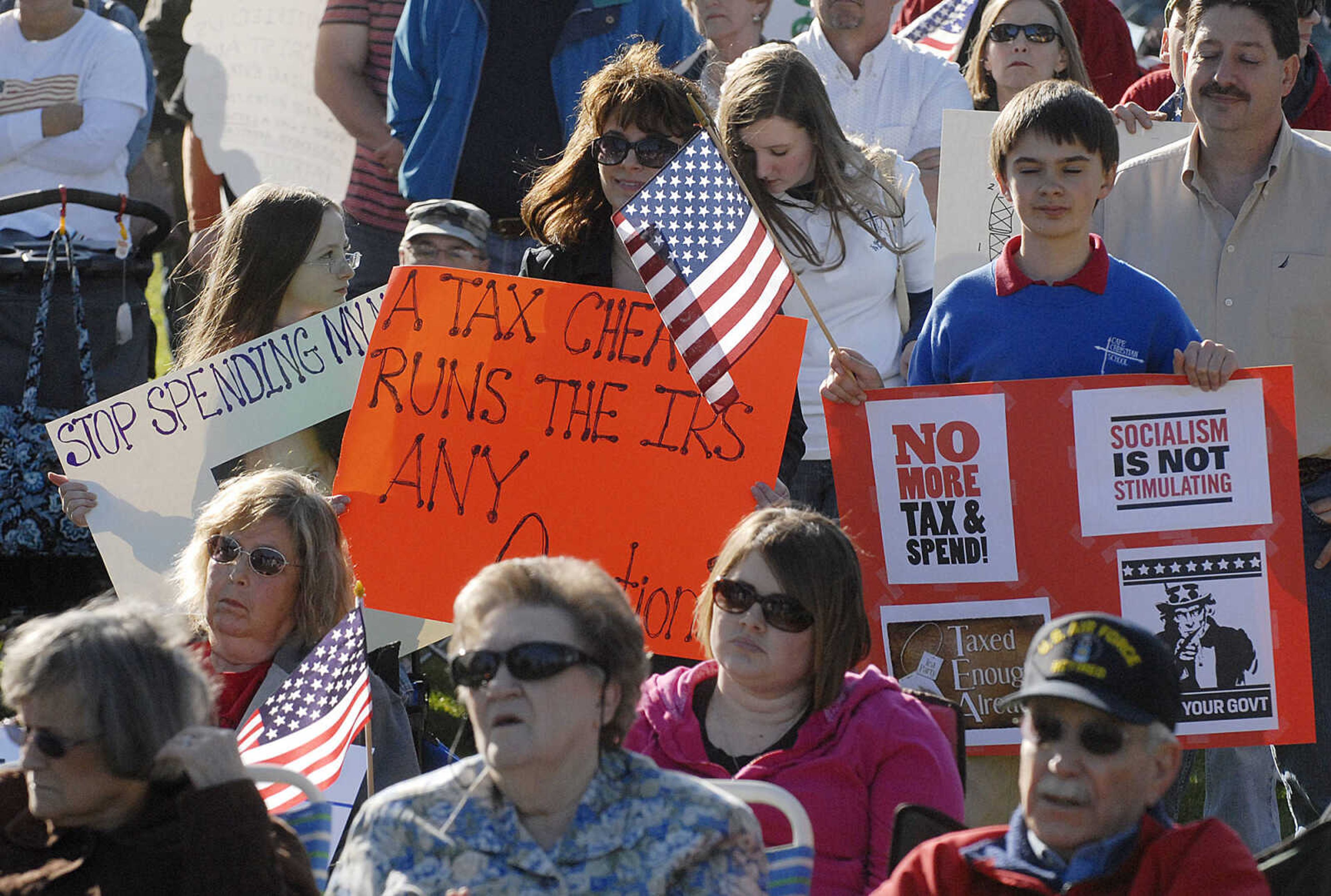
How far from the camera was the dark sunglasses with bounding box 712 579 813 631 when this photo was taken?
395 cm

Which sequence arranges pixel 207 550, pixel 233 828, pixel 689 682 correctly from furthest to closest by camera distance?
pixel 207 550, pixel 689 682, pixel 233 828

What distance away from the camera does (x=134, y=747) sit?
319 cm

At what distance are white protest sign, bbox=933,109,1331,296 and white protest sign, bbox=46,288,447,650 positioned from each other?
1795 mm

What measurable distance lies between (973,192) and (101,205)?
4.09 meters

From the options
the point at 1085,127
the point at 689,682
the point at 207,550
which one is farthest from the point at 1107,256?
the point at 207,550

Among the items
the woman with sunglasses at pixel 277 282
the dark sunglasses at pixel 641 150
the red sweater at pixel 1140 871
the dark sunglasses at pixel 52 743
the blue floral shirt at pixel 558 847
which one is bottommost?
the red sweater at pixel 1140 871

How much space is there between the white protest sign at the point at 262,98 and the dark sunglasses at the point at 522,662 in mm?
6112

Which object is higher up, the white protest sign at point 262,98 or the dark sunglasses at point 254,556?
the white protest sign at point 262,98

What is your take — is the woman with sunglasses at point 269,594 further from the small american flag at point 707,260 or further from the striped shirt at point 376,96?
the striped shirt at point 376,96

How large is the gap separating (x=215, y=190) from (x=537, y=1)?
2831 millimetres

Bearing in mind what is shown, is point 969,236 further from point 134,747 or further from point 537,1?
point 134,747

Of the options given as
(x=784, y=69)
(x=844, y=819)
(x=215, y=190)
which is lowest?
(x=844, y=819)

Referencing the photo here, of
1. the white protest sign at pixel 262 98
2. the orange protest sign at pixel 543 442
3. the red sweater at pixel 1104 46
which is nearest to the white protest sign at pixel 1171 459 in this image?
the orange protest sign at pixel 543 442

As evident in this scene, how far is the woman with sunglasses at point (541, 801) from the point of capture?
3.13 meters
